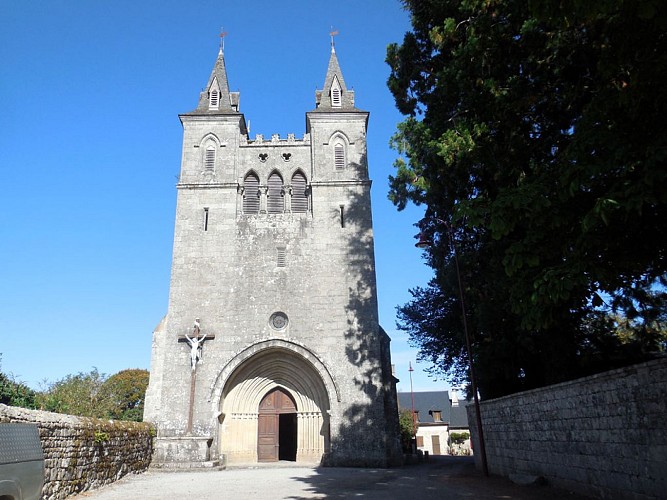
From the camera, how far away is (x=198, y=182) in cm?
2069

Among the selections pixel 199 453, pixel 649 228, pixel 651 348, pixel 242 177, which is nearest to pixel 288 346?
pixel 199 453

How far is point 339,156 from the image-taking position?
21.5 m

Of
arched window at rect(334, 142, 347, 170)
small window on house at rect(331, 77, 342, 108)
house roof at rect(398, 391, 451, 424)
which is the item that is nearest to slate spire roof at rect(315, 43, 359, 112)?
small window on house at rect(331, 77, 342, 108)

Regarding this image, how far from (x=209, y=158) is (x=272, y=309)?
7.47m

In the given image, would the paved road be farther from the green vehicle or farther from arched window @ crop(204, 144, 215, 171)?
arched window @ crop(204, 144, 215, 171)

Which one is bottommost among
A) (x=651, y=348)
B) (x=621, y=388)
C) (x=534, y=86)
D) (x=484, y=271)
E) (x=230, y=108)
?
(x=621, y=388)

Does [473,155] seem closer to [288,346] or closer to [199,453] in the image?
[288,346]

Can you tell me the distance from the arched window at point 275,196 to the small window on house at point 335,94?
15.1 feet

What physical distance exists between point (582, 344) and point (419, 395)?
36.6 meters

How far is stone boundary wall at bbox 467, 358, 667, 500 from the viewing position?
22.9 feet

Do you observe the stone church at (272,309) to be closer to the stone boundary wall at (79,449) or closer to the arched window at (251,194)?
the arched window at (251,194)

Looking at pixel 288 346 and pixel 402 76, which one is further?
pixel 288 346

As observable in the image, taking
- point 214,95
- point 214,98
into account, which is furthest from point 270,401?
point 214,95

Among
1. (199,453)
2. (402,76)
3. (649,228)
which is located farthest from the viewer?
(199,453)
